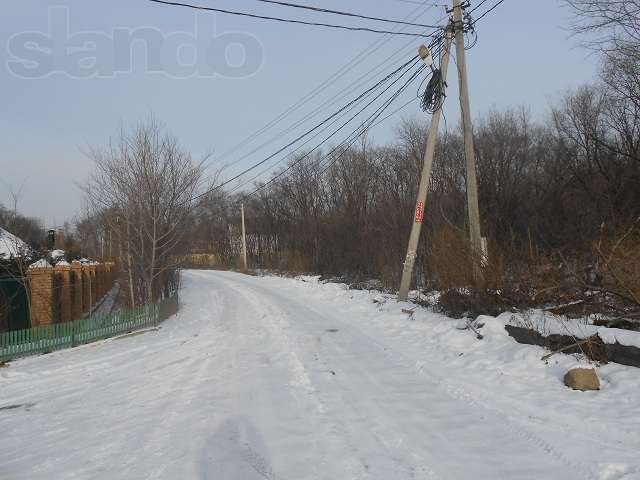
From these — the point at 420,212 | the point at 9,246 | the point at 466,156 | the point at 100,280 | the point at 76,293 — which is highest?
the point at 466,156

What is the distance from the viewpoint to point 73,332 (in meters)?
12.1

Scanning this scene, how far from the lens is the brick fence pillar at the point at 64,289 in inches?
593

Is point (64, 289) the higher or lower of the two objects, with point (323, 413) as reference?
higher

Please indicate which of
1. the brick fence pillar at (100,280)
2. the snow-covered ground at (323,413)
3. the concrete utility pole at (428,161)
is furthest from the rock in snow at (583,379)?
the brick fence pillar at (100,280)

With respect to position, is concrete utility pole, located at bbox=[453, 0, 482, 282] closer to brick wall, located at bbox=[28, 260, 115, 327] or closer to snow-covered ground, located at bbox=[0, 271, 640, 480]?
snow-covered ground, located at bbox=[0, 271, 640, 480]

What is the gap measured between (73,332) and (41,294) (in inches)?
103

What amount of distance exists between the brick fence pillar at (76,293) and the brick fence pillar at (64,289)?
27.2 inches

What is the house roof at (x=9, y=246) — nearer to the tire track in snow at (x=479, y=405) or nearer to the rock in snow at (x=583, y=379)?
the tire track in snow at (x=479, y=405)

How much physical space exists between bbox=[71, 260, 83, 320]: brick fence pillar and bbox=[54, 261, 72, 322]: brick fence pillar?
2.27 ft

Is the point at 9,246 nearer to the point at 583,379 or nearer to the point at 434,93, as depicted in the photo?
the point at 434,93

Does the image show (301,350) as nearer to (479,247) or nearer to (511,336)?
(511,336)

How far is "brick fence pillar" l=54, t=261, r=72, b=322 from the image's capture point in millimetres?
15070

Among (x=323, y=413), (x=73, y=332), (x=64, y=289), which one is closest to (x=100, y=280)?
(x=64, y=289)

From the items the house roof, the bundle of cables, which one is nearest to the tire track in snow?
the bundle of cables
